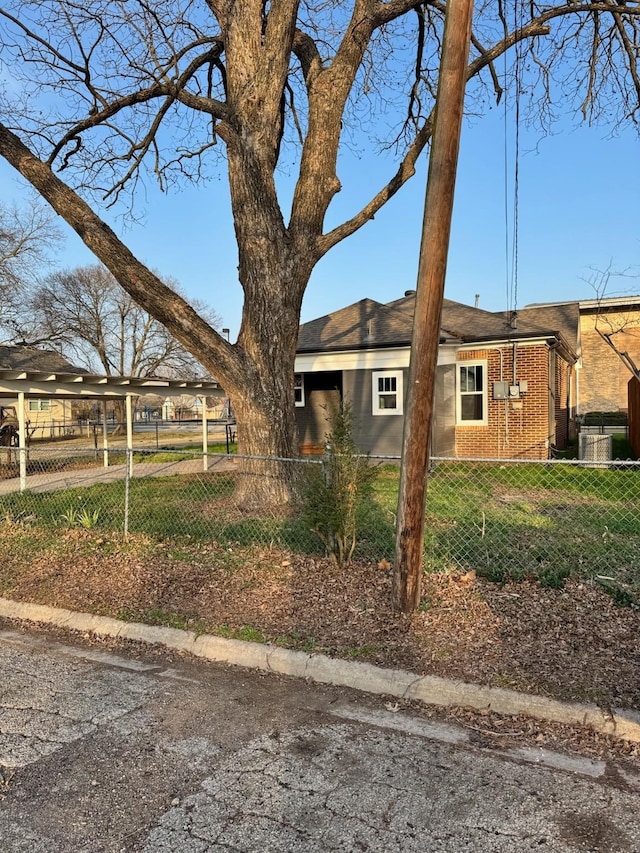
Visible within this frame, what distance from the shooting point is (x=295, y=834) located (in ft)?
8.57

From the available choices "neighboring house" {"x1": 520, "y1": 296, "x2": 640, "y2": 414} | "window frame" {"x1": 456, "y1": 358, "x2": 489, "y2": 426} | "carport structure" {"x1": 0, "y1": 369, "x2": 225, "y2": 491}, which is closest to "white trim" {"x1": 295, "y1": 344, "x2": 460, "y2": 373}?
"window frame" {"x1": 456, "y1": 358, "x2": 489, "y2": 426}

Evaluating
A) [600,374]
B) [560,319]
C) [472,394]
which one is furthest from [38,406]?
[472,394]

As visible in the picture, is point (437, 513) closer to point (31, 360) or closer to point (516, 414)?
point (516, 414)

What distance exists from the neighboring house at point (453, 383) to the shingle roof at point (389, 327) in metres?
0.04

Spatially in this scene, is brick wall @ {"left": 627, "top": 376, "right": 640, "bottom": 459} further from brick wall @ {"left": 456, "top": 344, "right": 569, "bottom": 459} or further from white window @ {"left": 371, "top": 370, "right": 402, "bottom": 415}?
white window @ {"left": 371, "top": 370, "right": 402, "bottom": 415}

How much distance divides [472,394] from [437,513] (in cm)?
777

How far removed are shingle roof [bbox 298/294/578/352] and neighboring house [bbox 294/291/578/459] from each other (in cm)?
4

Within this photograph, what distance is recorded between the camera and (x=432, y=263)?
4.54 m

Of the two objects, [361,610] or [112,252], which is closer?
[361,610]

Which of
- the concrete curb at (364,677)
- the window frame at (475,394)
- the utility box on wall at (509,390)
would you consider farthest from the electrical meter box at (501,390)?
the concrete curb at (364,677)

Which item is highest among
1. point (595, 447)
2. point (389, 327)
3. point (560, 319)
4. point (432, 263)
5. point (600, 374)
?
point (560, 319)

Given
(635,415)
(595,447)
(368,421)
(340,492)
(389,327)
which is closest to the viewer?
(340,492)

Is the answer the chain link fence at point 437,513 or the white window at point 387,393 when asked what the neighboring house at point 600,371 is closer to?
the white window at point 387,393

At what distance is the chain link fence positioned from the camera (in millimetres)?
6238
